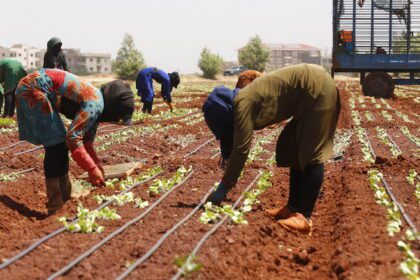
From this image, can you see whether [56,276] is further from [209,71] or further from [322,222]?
[209,71]

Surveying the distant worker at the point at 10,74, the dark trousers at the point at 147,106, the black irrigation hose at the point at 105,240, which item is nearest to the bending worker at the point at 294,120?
the black irrigation hose at the point at 105,240

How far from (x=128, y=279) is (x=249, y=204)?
193 centimetres

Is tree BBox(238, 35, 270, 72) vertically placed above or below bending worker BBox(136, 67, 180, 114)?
above

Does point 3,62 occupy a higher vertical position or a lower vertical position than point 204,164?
higher

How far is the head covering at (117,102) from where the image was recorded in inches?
205

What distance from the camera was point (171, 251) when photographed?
3846mm

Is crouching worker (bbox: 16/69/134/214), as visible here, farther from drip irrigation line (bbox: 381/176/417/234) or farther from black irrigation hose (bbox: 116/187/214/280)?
drip irrigation line (bbox: 381/176/417/234)

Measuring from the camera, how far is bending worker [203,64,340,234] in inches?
169

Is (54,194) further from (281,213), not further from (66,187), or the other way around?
(281,213)

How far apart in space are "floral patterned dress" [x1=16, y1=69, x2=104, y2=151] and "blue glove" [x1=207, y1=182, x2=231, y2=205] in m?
1.23

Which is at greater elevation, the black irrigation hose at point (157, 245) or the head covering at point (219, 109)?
the head covering at point (219, 109)

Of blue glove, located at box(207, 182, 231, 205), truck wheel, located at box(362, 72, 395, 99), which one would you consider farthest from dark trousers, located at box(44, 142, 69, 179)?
truck wheel, located at box(362, 72, 395, 99)

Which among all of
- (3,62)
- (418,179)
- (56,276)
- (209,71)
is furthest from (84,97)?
(209,71)

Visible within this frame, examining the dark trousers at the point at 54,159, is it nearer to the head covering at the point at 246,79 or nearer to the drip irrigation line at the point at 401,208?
the head covering at the point at 246,79
